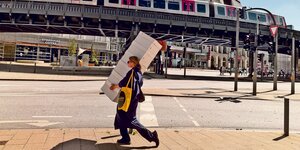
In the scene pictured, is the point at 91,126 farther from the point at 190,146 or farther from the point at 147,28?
the point at 147,28

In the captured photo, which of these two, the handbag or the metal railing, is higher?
the metal railing

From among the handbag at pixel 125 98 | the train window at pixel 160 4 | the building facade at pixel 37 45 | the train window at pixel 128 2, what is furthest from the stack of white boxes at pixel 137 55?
the building facade at pixel 37 45

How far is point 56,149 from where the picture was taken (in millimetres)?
4516

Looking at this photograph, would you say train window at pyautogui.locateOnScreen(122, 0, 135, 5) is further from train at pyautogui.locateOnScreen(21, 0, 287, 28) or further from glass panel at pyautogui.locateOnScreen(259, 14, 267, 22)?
glass panel at pyautogui.locateOnScreen(259, 14, 267, 22)

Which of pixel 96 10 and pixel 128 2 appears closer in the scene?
pixel 128 2

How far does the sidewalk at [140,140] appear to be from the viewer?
4742 mm

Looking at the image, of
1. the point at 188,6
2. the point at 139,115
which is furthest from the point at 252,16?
the point at 139,115

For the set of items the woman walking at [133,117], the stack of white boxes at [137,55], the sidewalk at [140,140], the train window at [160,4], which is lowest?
the sidewalk at [140,140]

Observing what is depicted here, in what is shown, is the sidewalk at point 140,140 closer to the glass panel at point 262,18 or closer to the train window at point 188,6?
the train window at point 188,6

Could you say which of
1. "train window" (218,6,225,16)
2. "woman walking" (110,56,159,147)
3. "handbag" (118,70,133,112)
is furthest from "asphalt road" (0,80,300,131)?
"train window" (218,6,225,16)

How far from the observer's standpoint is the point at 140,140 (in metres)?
5.34

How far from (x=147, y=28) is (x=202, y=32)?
8234 mm

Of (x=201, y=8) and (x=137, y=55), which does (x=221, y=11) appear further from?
(x=137, y=55)

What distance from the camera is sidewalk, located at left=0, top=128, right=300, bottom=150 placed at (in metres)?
4.74
